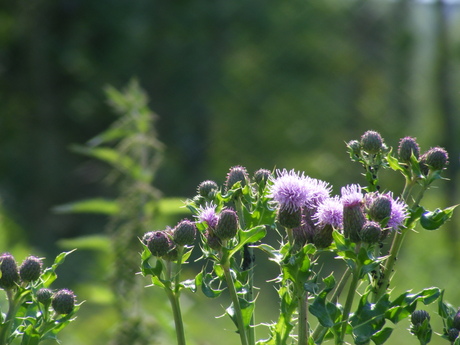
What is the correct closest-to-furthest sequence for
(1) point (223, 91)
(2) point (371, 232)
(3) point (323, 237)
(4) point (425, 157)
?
(2) point (371, 232), (3) point (323, 237), (4) point (425, 157), (1) point (223, 91)

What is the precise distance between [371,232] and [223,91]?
1129 centimetres

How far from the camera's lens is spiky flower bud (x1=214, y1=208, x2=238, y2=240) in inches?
53.2

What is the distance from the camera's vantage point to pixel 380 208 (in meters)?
1.33

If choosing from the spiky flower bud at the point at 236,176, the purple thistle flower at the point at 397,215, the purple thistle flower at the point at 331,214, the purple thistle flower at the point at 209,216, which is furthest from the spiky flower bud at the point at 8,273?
the purple thistle flower at the point at 397,215

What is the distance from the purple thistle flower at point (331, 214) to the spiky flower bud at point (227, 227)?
0.56 ft

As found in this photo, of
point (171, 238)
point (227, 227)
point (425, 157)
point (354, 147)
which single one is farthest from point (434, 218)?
point (171, 238)

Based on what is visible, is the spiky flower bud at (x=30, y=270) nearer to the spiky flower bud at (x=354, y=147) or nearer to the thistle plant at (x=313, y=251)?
the thistle plant at (x=313, y=251)

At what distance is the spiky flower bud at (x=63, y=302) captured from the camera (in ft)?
4.55

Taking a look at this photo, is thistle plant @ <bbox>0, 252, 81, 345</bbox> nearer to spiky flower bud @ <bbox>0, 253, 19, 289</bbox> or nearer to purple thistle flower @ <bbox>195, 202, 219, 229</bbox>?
spiky flower bud @ <bbox>0, 253, 19, 289</bbox>

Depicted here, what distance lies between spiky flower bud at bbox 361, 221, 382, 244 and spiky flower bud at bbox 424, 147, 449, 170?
26 centimetres

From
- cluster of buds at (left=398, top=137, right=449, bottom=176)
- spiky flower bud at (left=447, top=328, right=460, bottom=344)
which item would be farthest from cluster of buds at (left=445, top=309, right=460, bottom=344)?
cluster of buds at (left=398, top=137, right=449, bottom=176)

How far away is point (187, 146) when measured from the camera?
468 inches

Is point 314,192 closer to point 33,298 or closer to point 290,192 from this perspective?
point 290,192

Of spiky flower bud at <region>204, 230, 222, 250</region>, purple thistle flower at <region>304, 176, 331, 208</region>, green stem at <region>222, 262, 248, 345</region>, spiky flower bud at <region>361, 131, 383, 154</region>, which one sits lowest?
green stem at <region>222, 262, 248, 345</region>
